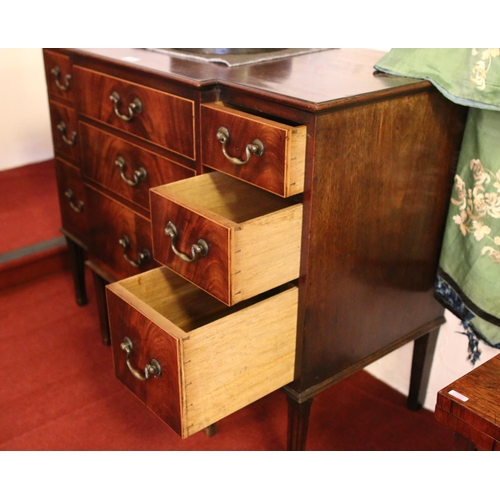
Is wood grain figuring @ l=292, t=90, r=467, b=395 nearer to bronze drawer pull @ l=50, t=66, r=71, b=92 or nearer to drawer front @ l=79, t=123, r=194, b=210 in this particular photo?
drawer front @ l=79, t=123, r=194, b=210

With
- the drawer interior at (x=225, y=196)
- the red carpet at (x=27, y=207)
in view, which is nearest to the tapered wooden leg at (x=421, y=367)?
the drawer interior at (x=225, y=196)

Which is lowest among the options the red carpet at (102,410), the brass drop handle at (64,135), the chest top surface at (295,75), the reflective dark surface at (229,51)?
the red carpet at (102,410)

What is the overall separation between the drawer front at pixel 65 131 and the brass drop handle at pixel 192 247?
660 mm

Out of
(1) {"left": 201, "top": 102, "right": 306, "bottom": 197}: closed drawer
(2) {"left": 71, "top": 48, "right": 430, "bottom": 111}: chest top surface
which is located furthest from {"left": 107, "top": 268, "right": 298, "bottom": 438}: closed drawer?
(2) {"left": 71, "top": 48, "right": 430, "bottom": 111}: chest top surface

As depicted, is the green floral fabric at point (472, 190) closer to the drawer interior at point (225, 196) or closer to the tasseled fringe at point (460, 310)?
the tasseled fringe at point (460, 310)

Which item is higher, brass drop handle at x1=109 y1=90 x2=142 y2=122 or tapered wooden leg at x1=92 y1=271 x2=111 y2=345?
brass drop handle at x1=109 y1=90 x2=142 y2=122

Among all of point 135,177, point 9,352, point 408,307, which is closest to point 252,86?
point 135,177

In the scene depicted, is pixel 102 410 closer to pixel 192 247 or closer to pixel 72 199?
pixel 72 199

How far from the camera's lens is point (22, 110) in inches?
111

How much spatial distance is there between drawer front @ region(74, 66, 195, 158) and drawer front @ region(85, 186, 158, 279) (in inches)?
8.1

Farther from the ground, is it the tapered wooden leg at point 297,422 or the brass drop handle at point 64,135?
the brass drop handle at point 64,135

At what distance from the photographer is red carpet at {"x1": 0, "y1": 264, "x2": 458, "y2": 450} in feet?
4.99

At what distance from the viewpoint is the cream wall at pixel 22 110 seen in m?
2.75

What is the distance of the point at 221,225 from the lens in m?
1.00
